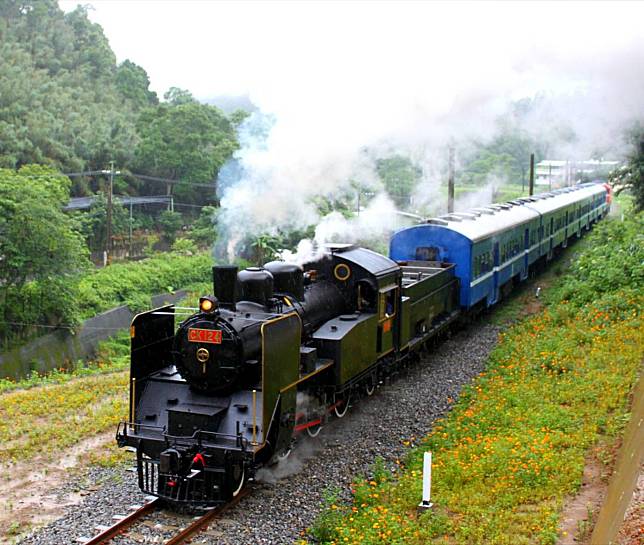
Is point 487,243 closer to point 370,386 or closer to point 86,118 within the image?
point 370,386

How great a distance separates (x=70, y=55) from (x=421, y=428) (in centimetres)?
5300

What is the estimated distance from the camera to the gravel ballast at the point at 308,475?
25.3ft

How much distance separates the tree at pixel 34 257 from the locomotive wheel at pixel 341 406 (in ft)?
50.0

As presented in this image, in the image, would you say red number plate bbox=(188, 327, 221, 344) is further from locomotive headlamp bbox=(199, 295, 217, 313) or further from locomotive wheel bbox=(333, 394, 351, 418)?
locomotive wheel bbox=(333, 394, 351, 418)

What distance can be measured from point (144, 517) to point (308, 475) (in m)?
2.12

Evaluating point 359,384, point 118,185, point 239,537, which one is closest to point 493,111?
point 359,384

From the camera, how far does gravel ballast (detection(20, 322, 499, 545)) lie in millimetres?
7699

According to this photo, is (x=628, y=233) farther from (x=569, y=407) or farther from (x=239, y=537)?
(x=239, y=537)

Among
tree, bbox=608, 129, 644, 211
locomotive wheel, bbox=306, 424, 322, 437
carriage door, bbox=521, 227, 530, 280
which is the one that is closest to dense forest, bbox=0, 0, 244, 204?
carriage door, bbox=521, 227, 530, 280

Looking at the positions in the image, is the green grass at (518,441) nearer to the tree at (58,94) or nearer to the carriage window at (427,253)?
the carriage window at (427,253)

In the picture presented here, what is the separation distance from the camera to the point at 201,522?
7766 mm

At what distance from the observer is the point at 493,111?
18.0m

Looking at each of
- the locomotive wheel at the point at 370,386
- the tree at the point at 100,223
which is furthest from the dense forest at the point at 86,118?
the locomotive wheel at the point at 370,386

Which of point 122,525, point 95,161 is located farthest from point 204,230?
point 122,525
